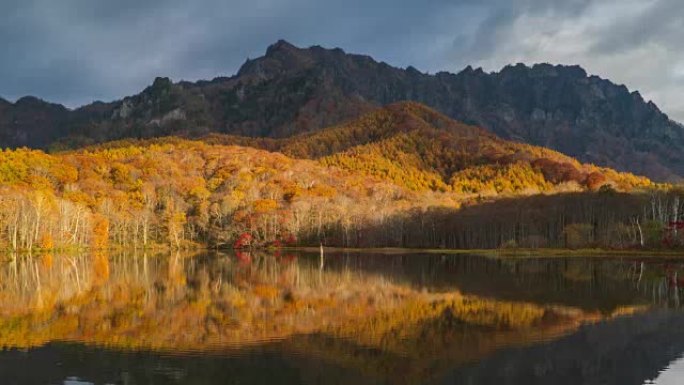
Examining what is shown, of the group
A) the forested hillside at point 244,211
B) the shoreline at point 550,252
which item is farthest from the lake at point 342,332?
the forested hillside at point 244,211

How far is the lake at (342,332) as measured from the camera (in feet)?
75.1

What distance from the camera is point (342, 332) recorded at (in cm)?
3066

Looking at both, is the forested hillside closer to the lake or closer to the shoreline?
the shoreline

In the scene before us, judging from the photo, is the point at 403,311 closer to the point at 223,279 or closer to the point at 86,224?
the point at 223,279

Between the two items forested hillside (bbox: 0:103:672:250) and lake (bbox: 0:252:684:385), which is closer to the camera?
lake (bbox: 0:252:684:385)

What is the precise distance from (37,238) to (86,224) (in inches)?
551

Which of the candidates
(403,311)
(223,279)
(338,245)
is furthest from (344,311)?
(338,245)

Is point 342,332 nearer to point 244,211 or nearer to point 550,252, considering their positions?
point 550,252

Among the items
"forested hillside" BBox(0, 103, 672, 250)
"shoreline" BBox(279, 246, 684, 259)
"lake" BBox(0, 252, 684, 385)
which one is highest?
"forested hillside" BBox(0, 103, 672, 250)

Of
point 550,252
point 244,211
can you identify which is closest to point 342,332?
point 550,252

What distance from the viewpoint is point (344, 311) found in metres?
37.8

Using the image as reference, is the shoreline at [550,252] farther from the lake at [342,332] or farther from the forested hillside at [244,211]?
the lake at [342,332]

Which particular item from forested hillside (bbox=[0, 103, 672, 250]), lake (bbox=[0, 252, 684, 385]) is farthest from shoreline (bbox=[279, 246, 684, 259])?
lake (bbox=[0, 252, 684, 385])

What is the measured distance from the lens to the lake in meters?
22.9
